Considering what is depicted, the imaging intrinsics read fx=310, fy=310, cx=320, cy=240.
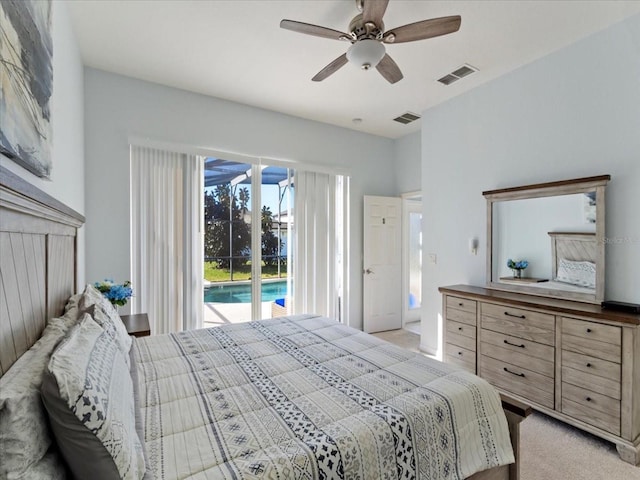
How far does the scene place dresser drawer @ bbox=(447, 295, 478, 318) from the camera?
287cm

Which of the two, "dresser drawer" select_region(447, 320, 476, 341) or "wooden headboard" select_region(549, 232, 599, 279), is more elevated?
"wooden headboard" select_region(549, 232, 599, 279)

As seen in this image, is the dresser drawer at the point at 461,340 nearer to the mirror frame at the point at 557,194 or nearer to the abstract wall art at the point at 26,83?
the mirror frame at the point at 557,194

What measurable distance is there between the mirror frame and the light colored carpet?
978mm

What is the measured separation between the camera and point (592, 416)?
2098 mm

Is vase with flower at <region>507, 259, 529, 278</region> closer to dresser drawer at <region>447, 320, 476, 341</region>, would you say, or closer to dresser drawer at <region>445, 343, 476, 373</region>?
dresser drawer at <region>447, 320, 476, 341</region>

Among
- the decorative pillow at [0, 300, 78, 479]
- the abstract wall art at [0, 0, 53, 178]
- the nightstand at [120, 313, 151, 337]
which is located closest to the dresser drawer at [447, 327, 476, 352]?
the nightstand at [120, 313, 151, 337]

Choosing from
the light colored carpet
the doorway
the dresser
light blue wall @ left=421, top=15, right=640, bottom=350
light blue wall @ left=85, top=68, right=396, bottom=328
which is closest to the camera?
the light colored carpet

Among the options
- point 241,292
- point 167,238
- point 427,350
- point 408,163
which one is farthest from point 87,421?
point 408,163

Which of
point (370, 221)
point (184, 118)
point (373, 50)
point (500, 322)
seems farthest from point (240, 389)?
point (370, 221)

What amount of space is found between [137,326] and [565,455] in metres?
3.18

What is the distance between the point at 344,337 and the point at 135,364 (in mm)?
1258

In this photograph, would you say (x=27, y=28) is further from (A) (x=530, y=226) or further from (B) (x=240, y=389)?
(A) (x=530, y=226)

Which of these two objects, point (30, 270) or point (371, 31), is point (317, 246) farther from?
point (30, 270)

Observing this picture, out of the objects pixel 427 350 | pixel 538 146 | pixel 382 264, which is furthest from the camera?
pixel 382 264
